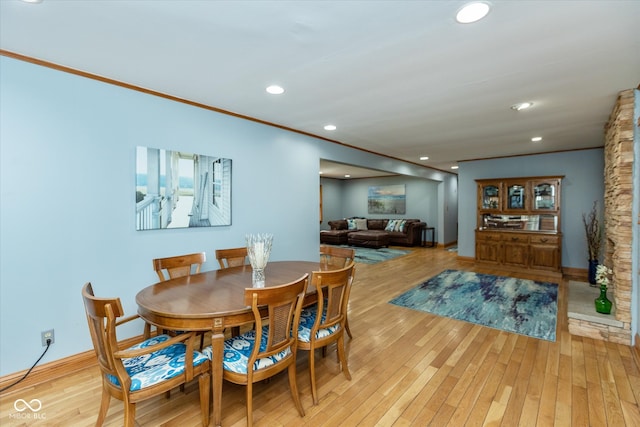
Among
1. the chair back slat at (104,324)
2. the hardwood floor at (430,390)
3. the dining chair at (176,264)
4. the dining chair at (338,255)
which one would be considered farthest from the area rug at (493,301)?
the chair back slat at (104,324)

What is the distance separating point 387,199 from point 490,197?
4488 mm

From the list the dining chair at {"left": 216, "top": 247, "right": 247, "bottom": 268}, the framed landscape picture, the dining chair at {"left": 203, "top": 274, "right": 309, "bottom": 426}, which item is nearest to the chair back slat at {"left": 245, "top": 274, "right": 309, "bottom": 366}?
the dining chair at {"left": 203, "top": 274, "right": 309, "bottom": 426}

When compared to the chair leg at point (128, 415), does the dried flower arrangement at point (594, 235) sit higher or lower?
higher

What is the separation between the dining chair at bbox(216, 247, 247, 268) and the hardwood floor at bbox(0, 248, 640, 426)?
1.21 metres

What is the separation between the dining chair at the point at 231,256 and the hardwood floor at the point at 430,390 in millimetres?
1208

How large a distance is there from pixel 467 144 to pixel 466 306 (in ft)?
9.43

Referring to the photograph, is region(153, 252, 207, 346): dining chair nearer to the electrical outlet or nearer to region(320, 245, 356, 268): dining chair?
the electrical outlet

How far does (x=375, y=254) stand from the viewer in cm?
816

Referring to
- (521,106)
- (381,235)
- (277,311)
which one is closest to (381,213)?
(381,235)

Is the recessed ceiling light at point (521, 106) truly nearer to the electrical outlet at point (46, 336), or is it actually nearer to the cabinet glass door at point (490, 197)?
the cabinet glass door at point (490, 197)

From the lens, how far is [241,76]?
2.56 metres

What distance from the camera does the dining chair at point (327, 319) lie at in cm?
206

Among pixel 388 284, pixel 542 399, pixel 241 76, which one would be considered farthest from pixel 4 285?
pixel 388 284

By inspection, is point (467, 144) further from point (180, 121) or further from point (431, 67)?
point (180, 121)
